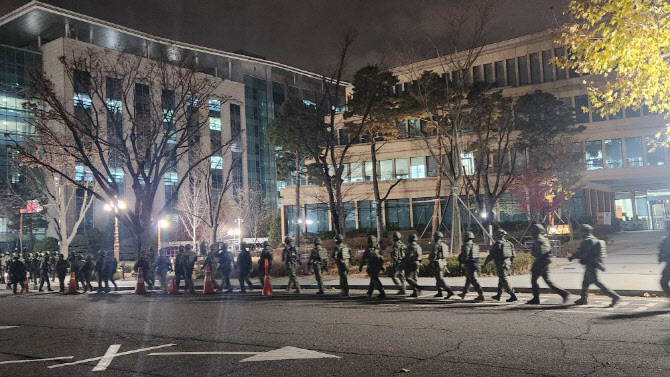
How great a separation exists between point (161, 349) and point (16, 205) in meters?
47.1

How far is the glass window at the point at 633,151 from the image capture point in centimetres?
4828

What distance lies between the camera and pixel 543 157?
127 ft

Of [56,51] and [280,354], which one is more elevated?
[56,51]

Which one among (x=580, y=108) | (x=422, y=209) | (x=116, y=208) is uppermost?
(x=580, y=108)

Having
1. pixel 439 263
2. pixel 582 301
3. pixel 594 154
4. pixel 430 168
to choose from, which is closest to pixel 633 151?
pixel 594 154

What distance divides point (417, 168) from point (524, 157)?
958 cm

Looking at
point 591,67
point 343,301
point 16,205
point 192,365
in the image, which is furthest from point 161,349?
point 16,205

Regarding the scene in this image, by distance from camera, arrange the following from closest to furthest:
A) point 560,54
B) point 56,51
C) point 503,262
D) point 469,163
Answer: point 503,262 → point 469,163 → point 560,54 → point 56,51

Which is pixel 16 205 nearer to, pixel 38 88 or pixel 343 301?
pixel 38 88

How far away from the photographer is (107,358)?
26.7ft

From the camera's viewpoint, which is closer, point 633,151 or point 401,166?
point 633,151

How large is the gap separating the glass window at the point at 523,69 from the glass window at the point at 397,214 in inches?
669

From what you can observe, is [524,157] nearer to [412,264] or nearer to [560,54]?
[560,54]

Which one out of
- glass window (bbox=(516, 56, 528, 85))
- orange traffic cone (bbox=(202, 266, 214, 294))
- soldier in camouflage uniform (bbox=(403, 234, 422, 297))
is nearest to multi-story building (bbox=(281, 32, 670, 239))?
glass window (bbox=(516, 56, 528, 85))
